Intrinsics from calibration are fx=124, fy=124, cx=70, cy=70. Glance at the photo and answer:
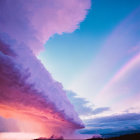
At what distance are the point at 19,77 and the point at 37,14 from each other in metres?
9.72

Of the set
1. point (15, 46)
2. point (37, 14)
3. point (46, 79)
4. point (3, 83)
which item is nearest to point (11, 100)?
point (3, 83)

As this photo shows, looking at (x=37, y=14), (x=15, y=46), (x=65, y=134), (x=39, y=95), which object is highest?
(x=37, y=14)

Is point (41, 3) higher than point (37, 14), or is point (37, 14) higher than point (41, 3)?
point (41, 3)

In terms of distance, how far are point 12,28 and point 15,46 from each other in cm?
478

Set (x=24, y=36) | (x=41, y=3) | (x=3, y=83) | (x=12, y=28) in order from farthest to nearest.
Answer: (x=41, y=3), (x=24, y=36), (x=12, y=28), (x=3, y=83)

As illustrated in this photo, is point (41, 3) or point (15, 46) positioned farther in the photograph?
point (41, 3)

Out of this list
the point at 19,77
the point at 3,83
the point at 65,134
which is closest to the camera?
the point at 19,77

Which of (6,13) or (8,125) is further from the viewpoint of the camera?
(8,125)

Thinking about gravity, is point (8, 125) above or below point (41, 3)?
below

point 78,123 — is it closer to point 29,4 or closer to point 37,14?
point 37,14

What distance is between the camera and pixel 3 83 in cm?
1101

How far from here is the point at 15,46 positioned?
417 inches

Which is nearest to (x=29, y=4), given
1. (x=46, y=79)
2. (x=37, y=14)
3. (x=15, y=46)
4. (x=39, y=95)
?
(x=37, y=14)

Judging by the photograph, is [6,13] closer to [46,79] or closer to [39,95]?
[46,79]
